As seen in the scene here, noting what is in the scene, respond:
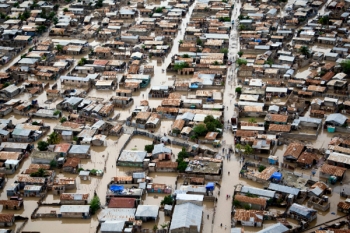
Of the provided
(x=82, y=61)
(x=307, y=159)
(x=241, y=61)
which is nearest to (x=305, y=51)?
(x=241, y=61)

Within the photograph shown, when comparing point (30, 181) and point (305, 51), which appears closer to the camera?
point (30, 181)

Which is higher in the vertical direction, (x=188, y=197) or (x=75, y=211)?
(x=188, y=197)

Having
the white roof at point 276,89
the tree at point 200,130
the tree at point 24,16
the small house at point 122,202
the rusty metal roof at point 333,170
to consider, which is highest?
the tree at point 24,16

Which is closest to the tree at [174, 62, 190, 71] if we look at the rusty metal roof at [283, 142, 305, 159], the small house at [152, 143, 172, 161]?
the small house at [152, 143, 172, 161]

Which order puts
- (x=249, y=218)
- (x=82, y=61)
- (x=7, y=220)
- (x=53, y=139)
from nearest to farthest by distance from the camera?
(x=249, y=218) < (x=7, y=220) < (x=53, y=139) < (x=82, y=61)

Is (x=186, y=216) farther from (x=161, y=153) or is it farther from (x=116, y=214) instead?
(x=161, y=153)

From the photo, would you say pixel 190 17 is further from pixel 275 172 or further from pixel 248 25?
pixel 275 172

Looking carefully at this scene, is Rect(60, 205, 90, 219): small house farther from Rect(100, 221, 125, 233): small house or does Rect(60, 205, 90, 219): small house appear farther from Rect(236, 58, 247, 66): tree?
Rect(236, 58, 247, 66): tree

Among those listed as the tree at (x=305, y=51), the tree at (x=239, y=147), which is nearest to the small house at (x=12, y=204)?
the tree at (x=239, y=147)

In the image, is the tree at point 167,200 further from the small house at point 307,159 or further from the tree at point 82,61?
the tree at point 82,61
